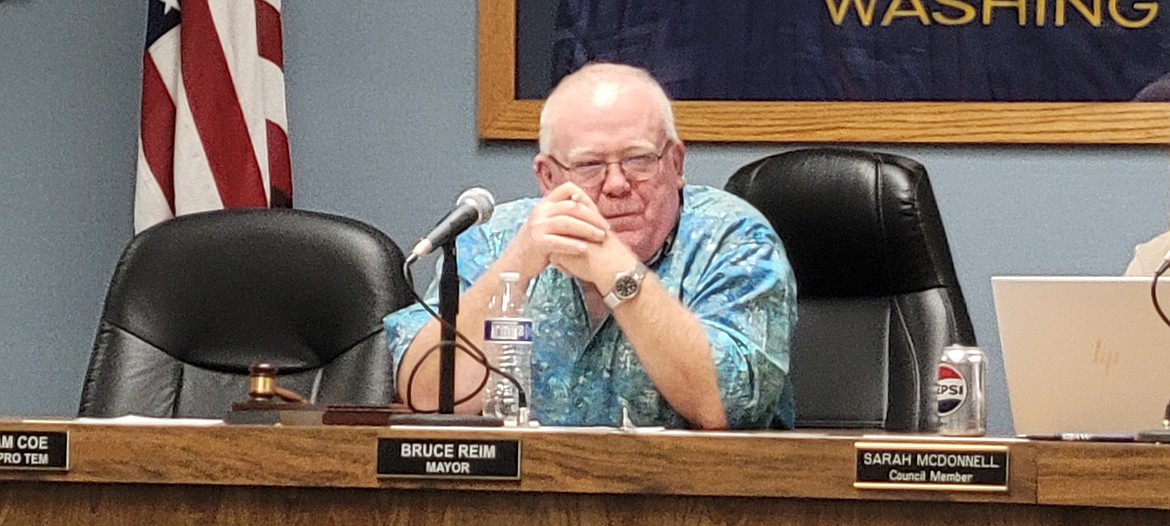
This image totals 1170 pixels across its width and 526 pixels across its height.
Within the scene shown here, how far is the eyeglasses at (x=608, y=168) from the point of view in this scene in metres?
2.49

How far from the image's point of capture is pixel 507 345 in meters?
2.30

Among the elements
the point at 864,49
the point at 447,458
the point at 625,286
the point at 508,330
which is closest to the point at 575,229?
the point at 625,286

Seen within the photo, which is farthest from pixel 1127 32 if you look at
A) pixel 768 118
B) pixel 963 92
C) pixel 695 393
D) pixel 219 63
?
pixel 219 63

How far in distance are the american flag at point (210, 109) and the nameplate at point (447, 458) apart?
1665 millimetres

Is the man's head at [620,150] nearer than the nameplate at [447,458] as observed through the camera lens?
No

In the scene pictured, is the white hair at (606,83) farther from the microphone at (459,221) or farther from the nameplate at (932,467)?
the nameplate at (932,467)

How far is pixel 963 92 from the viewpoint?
332 cm

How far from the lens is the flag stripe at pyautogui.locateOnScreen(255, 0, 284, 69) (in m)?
3.38

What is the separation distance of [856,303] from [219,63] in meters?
1.30

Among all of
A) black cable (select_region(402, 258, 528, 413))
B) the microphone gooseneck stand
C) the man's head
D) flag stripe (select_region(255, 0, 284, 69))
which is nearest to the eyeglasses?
the man's head

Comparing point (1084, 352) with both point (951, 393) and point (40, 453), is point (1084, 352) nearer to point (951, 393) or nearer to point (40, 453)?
point (951, 393)

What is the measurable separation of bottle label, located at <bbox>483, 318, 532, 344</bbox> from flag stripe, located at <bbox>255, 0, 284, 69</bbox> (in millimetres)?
1362

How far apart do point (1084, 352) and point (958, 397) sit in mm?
268

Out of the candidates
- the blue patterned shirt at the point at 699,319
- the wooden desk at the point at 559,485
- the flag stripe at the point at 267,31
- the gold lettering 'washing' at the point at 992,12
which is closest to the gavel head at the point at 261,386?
the wooden desk at the point at 559,485
